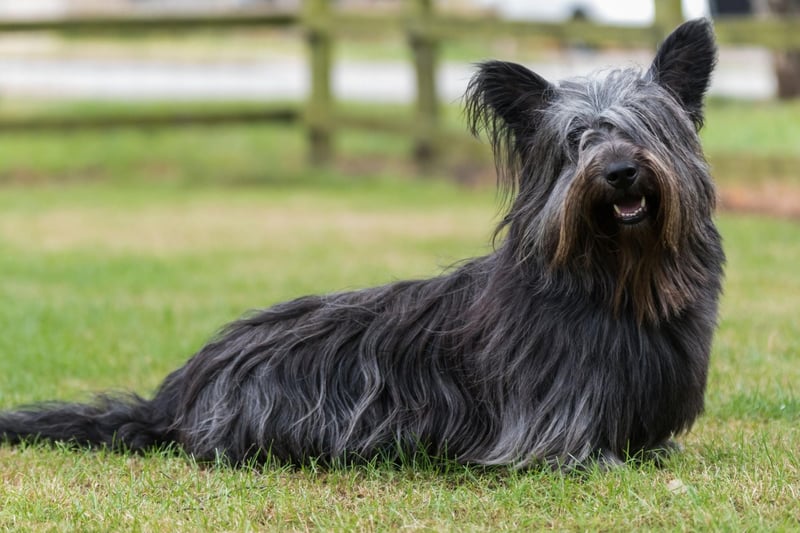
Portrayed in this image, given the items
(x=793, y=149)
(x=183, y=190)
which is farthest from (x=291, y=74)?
(x=793, y=149)

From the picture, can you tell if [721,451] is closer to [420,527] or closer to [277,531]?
[420,527]

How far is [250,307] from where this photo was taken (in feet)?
30.9

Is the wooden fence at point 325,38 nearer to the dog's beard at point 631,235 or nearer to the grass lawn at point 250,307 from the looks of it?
the grass lawn at point 250,307

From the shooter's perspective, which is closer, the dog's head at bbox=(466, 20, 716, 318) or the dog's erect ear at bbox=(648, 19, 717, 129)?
the dog's head at bbox=(466, 20, 716, 318)

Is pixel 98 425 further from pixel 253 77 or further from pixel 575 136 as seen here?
pixel 253 77

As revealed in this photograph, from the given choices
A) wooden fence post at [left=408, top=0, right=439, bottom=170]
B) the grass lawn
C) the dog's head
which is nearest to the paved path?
the grass lawn

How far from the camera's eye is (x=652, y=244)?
4949 mm

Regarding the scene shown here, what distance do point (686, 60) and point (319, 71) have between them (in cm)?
1367

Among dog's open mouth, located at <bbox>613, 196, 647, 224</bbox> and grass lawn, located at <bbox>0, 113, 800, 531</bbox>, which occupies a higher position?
dog's open mouth, located at <bbox>613, 196, 647, 224</bbox>

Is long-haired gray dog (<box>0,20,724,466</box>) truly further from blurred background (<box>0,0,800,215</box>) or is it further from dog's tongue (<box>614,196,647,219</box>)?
blurred background (<box>0,0,800,215</box>)

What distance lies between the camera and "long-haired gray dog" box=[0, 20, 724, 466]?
4.98m

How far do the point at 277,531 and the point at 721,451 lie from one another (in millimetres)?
2000

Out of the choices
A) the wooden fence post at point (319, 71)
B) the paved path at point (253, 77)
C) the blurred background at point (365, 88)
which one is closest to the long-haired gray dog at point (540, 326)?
the blurred background at point (365, 88)

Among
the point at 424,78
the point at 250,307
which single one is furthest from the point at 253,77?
the point at 250,307
